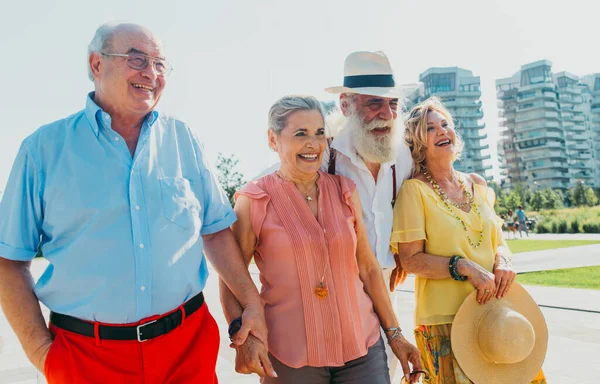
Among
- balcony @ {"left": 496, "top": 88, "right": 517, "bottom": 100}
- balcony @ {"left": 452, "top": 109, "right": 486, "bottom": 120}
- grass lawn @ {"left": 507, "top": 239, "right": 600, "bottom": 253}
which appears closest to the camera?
grass lawn @ {"left": 507, "top": 239, "right": 600, "bottom": 253}

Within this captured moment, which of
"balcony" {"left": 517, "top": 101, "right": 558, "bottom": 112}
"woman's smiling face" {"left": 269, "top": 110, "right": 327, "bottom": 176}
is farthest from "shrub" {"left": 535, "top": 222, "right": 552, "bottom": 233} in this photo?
"balcony" {"left": 517, "top": 101, "right": 558, "bottom": 112}

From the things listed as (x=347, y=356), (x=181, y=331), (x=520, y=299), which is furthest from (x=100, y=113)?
(x=520, y=299)

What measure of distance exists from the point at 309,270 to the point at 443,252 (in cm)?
102

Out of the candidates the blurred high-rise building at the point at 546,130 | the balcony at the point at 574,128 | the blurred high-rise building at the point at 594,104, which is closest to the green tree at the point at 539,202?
the blurred high-rise building at the point at 546,130

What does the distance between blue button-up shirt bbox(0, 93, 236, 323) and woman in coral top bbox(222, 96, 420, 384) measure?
0.40 m

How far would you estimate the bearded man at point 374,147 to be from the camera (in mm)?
3025

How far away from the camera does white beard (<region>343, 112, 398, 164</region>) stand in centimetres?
303

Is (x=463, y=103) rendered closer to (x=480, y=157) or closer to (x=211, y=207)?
(x=480, y=157)

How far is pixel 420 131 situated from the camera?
3.24 metres

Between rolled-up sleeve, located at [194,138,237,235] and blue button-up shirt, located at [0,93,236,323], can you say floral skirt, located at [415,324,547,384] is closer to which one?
rolled-up sleeve, located at [194,138,237,235]

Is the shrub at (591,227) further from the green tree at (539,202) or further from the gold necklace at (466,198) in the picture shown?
the green tree at (539,202)

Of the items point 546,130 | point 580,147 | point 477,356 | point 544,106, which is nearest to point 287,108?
point 477,356

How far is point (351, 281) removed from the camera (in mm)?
2410

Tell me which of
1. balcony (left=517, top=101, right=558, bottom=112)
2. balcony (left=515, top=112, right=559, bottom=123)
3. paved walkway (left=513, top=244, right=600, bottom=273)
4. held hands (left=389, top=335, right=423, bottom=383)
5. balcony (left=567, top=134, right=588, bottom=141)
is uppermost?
balcony (left=517, top=101, right=558, bottom=112)
